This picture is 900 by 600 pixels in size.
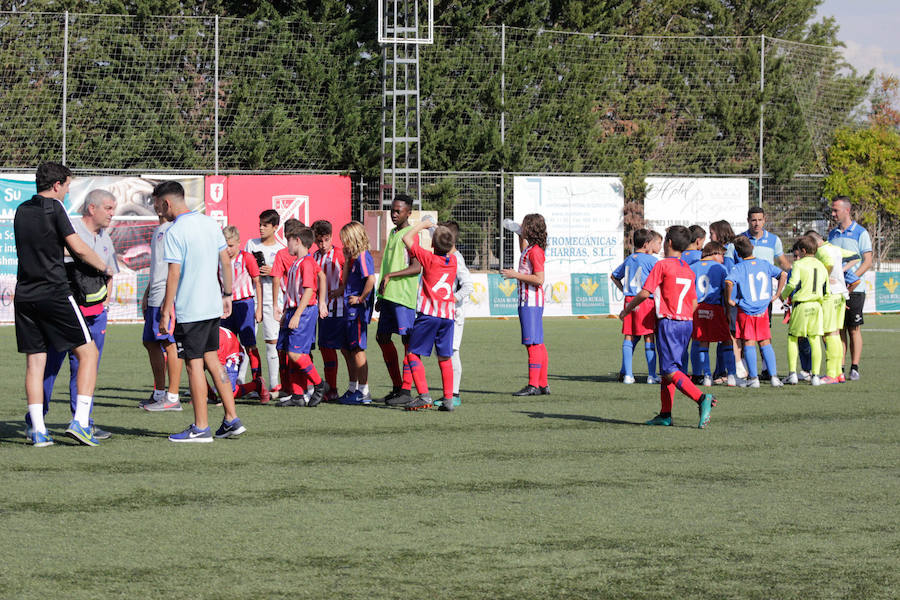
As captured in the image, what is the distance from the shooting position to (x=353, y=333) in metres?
11.0

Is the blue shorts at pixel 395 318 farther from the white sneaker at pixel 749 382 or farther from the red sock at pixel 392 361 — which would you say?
the white sneaker at pixel 749 382

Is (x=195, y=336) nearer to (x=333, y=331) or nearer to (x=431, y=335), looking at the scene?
(x=431, y=335)

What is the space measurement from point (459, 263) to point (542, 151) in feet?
62.9

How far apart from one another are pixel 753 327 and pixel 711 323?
43 centimetres

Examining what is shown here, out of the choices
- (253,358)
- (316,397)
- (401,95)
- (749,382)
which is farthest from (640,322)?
(401,95)

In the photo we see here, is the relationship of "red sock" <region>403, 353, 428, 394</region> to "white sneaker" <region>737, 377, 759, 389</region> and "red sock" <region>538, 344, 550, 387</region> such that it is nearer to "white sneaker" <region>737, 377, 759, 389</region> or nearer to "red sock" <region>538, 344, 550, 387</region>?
"red sock" <region>538, 344, 550, 387</region>

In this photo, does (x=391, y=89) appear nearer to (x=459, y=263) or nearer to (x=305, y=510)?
(x=459, y=263)

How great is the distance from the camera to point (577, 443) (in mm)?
8703

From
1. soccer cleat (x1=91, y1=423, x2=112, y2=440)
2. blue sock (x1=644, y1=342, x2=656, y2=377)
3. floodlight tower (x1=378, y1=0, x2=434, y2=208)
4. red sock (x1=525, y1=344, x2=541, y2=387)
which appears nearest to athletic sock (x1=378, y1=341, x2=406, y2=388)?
red sock (x1=525, y1=344, x2=541, y2=387)

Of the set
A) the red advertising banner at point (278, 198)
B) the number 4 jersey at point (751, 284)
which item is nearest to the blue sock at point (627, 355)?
the number 4 jersey at point (751, 284)

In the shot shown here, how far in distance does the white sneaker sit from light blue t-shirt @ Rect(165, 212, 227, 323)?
6.47m

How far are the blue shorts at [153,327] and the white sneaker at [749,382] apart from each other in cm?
605

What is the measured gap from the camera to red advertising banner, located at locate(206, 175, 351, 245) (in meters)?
26.7

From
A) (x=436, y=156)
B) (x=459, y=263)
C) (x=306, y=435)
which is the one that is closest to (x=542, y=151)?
(x=436, y=156)
